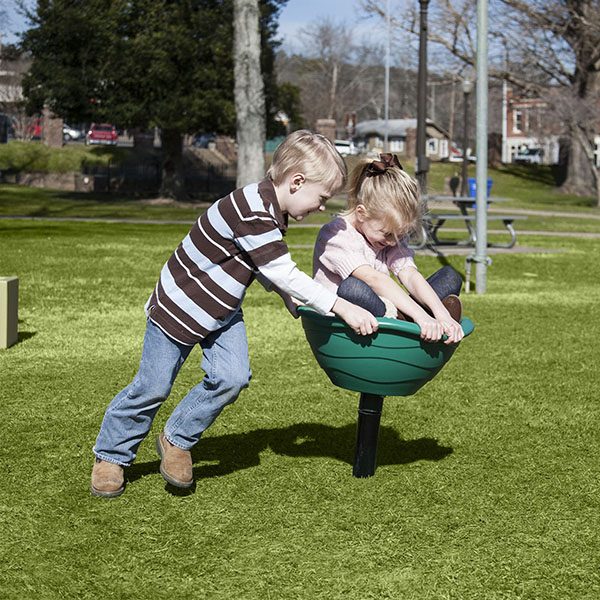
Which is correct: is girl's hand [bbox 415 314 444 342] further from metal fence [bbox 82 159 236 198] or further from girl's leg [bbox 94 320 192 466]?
metal fence [bbox 82 159 236 198]

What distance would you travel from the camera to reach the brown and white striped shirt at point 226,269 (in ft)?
13.3

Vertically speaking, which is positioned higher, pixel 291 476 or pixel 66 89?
pixel 66 89

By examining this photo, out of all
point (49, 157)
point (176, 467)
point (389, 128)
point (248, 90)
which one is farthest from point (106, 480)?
point (389, 128)

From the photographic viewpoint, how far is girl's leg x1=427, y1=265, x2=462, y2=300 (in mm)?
4570

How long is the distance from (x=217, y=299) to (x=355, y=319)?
537 mm

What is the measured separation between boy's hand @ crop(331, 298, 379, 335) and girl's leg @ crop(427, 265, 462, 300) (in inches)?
22.6

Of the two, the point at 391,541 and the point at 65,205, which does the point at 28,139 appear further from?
the point at 391,541

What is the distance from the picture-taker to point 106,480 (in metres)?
4.39

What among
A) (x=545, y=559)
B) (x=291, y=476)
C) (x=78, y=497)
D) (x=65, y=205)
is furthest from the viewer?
(x=65, y=205)

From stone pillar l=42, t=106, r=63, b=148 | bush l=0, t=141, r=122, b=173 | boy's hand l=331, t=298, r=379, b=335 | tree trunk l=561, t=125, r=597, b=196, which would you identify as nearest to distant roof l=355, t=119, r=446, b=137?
tree trunk l=561, t=125, r=597, b=196

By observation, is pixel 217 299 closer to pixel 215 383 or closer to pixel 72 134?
pixel 215 383

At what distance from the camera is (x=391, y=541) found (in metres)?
3.95

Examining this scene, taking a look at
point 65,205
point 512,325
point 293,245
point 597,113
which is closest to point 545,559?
point 512,325

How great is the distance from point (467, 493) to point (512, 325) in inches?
214
